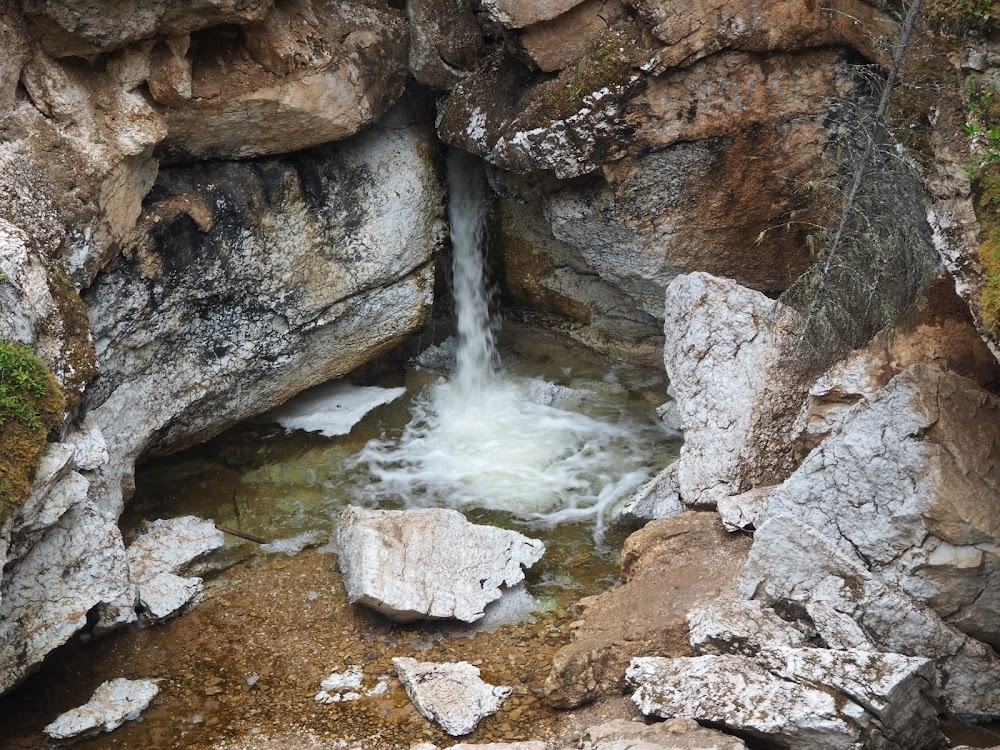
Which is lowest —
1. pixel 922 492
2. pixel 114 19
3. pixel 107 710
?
pixel 107 710

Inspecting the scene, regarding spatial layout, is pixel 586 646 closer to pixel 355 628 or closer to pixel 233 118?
pixel 355 628

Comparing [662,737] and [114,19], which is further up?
[114,19]

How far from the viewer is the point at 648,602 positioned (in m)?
7.70

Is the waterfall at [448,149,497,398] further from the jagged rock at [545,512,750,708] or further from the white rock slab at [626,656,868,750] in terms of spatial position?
the white rock slab at [626,656,868,750]

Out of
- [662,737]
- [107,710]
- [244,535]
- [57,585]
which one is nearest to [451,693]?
[662,737]

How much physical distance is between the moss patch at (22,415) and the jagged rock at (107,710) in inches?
74.5

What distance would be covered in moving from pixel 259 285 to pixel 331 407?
238 cm

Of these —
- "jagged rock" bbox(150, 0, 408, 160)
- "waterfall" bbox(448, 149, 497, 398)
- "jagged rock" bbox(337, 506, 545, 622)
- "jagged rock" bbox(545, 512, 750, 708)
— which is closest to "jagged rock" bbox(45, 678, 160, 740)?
"jagged rock" bbox(337, 506, 545, 622)

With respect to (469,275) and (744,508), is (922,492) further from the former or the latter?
(469,275)

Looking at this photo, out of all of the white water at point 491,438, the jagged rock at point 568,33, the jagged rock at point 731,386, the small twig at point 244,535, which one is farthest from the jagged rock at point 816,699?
the jagged rock at point 568,33

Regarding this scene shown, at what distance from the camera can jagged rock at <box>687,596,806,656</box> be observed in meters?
6.71

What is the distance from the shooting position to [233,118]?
9.10 meters

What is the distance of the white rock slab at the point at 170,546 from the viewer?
356 inches

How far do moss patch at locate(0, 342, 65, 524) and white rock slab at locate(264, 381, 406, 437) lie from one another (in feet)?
15.4
